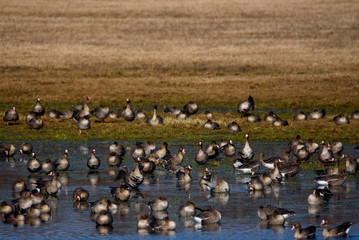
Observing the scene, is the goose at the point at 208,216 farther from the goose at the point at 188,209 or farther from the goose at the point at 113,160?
the goose at the point at 113,160

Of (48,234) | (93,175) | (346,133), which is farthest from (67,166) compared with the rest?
(346,133)

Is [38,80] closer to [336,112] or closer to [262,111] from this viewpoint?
[262,111]

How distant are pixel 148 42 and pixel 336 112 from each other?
124ft

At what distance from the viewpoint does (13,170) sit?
2623 cm

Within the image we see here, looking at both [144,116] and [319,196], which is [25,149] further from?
[319,196]

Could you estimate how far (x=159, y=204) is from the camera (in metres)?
Result: 19.8

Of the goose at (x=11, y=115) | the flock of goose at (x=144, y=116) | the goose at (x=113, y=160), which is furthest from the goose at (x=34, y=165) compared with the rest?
the goose at (x=11, y=115)

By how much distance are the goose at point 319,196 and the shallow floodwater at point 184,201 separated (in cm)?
21

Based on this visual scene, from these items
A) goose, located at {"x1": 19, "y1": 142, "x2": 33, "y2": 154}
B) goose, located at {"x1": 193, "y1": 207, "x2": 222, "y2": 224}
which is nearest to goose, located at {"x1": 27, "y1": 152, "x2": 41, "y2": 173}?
goose, located at {"x1": 19, "y1": 142, "x2": 33, "y2": 154}

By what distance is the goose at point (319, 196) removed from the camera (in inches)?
810

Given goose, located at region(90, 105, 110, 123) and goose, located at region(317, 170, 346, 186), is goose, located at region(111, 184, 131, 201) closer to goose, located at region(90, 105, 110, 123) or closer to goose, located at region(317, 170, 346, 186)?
goose, located at region(317, 170, 346, 186)

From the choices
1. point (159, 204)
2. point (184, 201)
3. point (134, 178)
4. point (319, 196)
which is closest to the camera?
point (159, 204)

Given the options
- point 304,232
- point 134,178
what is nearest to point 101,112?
point 134,178

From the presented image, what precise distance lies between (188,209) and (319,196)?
4216mm
